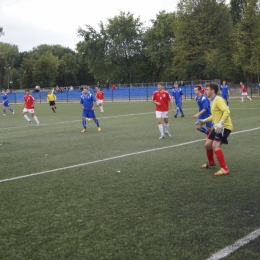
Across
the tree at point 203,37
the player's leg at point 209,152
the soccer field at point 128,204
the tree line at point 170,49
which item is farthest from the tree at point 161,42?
the player's leg at point 209,152

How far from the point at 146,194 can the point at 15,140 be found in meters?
9.55

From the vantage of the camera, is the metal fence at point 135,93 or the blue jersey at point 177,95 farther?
the metal fence at point 135,93

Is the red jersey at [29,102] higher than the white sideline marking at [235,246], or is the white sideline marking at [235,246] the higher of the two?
the red jersey at [29,102]

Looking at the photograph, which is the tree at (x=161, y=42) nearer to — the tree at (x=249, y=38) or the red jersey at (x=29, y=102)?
the tree at (x=249, y=38)

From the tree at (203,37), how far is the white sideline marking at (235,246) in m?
57.7

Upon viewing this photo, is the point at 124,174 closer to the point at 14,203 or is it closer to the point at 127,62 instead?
the point at 14,203

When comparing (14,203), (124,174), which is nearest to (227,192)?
(124,174)

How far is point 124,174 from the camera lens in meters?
8.54

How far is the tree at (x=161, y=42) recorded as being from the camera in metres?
74.1

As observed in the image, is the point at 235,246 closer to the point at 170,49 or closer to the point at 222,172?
the point at 222,172

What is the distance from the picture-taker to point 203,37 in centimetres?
6225

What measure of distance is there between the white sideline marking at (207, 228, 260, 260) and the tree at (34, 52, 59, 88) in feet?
334

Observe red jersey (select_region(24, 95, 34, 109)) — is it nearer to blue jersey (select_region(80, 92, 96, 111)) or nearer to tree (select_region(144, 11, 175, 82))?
blue jersey (select_region(80, 92, 96, 111))

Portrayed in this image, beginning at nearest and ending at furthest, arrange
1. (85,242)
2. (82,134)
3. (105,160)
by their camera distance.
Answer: (85,242) < (105,160) < (82,134)
